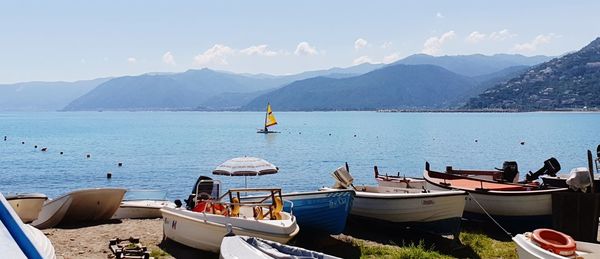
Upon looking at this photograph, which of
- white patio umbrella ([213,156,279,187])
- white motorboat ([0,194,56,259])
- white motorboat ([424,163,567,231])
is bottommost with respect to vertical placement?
white motorboat ([424,163,567,231])

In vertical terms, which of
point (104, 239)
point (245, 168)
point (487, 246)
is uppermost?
point (245, 168)

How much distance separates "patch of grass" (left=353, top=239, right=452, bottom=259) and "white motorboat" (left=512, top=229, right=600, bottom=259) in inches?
123

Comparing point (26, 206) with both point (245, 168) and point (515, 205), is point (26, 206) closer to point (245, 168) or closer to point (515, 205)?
point (245, 168)

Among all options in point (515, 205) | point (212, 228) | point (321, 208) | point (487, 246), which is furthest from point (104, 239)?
point (515, 205)

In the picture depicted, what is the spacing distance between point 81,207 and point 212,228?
7.11 metres

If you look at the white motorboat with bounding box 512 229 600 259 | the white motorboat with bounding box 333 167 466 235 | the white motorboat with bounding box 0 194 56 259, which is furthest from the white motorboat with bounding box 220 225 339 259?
the white motorboat with bounding box 333 167 466 235

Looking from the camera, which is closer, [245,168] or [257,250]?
[257,250]

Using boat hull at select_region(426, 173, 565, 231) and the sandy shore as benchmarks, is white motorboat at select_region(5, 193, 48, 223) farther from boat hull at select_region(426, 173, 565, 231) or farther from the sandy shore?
boat hull at select_region(426, 173, 565, 231)

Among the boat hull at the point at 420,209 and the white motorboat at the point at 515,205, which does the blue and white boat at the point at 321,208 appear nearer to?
the boat hull at the point at 420,209

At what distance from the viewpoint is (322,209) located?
1562cm

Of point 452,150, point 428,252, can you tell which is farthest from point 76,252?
point 452,150

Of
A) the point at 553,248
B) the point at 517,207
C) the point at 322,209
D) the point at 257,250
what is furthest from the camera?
the point at 517,207

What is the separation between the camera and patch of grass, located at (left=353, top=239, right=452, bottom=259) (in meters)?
13.6

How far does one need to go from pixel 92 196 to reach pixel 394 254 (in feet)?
33.8
